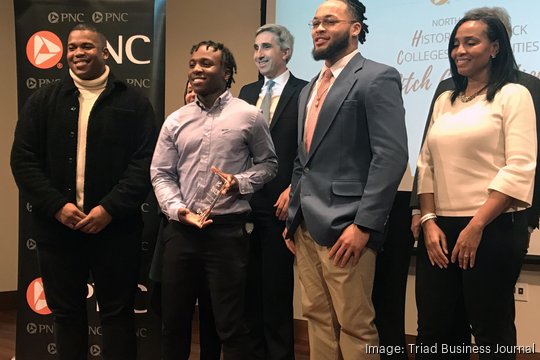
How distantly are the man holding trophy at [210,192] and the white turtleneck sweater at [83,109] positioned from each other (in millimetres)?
361

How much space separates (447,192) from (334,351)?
707 mm

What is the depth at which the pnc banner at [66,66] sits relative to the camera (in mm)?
2846

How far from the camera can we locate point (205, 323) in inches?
101

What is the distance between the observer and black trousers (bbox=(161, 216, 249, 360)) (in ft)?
7.07

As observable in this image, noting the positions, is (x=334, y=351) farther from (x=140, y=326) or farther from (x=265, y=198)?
(x=140, y=326)

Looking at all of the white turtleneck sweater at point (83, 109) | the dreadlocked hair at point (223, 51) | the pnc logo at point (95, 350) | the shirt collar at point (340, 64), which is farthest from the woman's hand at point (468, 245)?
the pnc logo at point (95, 350)

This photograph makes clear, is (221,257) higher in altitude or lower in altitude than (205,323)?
higher

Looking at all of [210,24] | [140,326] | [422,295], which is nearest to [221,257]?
[422,295]

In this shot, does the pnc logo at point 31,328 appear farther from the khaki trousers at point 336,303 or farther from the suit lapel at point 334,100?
the suit lapel at point 334,100

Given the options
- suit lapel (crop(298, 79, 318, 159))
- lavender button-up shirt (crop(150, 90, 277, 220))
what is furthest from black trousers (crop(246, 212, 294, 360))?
suit lapel (crop(298, 79, 318, 159))

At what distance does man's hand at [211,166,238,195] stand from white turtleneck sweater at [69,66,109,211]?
66cm

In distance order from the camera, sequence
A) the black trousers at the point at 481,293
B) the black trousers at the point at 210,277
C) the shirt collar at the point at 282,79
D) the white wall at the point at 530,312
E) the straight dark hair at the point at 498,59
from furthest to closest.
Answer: the white wall at the point at 530,312 < the shirt collar at the point at 282,79 < the black trousers at the point at 210,277 < the straight dark hair at the point at 498,59 < the black trousers at the point at 481,293

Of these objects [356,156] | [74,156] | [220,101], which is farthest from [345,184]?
[74,156]

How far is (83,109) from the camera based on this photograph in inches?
95.7
